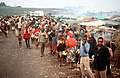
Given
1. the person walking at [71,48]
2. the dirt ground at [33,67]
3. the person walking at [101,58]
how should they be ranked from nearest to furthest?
1. the person walking at [101,58]
2. the dirt ground at [33,67]
3. the person walking at [71,48]

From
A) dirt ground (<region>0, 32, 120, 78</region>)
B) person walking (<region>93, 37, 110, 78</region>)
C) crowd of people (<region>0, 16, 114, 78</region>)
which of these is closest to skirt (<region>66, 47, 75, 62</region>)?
crowd of people (<region>0, 16, 114, 78</region>)

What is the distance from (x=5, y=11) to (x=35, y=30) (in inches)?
727

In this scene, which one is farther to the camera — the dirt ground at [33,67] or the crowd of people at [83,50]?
the dirt ground at [33,67]

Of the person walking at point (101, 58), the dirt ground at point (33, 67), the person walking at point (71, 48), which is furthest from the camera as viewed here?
the person walking at point (71, 48)

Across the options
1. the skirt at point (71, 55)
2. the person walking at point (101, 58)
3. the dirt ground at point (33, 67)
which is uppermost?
Answer: the person walking at point (101, 58)

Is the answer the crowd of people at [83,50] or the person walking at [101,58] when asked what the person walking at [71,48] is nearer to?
the crowd of people at [83,50]

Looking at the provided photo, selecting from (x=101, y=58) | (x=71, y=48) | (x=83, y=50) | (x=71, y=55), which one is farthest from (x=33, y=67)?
(x=101, y=58)

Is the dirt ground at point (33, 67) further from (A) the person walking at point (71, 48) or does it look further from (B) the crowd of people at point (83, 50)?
(B) the crowd of people at point (83, 50)

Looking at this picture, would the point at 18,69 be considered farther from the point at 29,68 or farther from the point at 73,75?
the point at 73,75

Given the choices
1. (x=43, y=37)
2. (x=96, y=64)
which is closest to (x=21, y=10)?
(x=43, y=37)

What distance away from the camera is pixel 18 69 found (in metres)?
11.2

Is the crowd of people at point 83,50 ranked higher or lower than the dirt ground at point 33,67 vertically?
higher

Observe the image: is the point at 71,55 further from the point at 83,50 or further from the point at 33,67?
the point at 83,50

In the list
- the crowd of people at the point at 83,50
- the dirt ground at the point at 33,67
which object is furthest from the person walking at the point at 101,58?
the dirt ground at the point at 33,67
